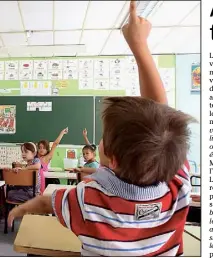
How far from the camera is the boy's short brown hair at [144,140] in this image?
0.45 meters

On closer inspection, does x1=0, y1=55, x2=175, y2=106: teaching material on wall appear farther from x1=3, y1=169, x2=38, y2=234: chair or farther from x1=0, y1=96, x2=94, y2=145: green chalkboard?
x1=3, y1=169, x2=38, y2=234: chair

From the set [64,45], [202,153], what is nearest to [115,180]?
[202,153]

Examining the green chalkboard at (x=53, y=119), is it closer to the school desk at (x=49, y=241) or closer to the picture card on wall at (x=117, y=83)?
the picture card on wall at (x=117, y=83)

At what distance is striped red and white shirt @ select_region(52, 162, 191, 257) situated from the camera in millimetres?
474

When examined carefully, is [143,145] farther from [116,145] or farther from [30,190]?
[30,190]

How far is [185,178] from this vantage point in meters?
0.54

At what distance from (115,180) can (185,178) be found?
147 millimetres

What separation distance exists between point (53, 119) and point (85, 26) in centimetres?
146

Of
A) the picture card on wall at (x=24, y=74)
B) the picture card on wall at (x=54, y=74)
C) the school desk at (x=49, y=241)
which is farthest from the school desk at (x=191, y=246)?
the picture card on wall at (x=24, y=74)

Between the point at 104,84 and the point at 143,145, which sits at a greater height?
the point at 104,84

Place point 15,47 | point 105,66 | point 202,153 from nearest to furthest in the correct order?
point 202,153 < point 15,47 < point 105,66

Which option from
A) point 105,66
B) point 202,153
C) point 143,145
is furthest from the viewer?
point 105,66

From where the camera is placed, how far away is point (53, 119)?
396 centimetres

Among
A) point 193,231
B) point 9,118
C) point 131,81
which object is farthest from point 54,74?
point 193,231
